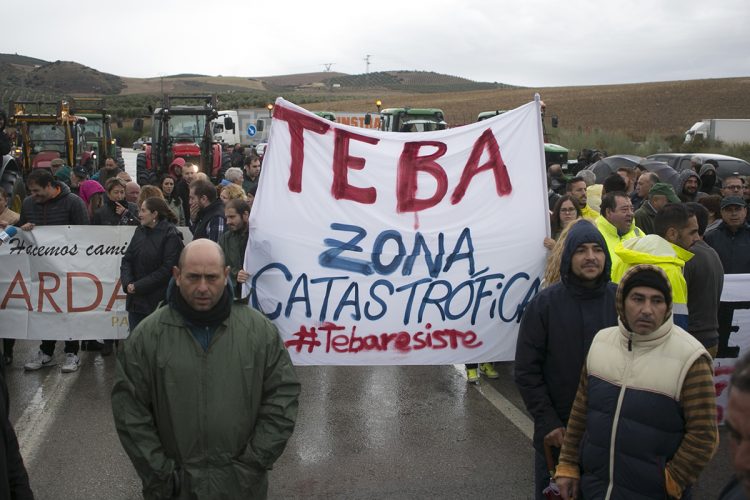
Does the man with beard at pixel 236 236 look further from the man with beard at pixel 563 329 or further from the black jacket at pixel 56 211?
the man with beard at pixel 563 329

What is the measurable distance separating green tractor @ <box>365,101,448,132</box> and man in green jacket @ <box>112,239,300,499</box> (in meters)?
18.8

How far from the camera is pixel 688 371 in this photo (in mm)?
2867

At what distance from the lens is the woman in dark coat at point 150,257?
609cm

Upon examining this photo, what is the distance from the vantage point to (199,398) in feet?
9.33

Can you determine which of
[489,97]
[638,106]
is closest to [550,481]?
[638,106]

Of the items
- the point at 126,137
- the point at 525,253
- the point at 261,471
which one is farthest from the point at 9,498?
the point at 126,137

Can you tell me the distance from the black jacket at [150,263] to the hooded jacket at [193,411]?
10.7 feet

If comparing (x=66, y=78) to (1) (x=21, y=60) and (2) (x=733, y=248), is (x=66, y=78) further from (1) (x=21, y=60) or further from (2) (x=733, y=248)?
(2) (x=733, y=248)

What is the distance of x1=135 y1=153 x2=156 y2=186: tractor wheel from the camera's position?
1724 centimetres

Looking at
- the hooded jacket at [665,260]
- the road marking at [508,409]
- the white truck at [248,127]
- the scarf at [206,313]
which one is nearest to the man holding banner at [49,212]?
the road marking at [508,409]

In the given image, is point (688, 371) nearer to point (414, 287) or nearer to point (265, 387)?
point (265, 387)

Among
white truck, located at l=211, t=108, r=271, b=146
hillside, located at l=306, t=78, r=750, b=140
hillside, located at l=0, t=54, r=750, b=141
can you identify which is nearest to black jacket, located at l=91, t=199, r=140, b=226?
white truck, located at l=211, t=108, r=271, b=146

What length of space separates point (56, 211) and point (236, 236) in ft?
7.70

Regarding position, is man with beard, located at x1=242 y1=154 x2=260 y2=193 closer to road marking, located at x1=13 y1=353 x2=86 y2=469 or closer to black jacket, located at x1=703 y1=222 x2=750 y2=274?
road marking, located at x1=13 y1=353 x2=86 y2=469
